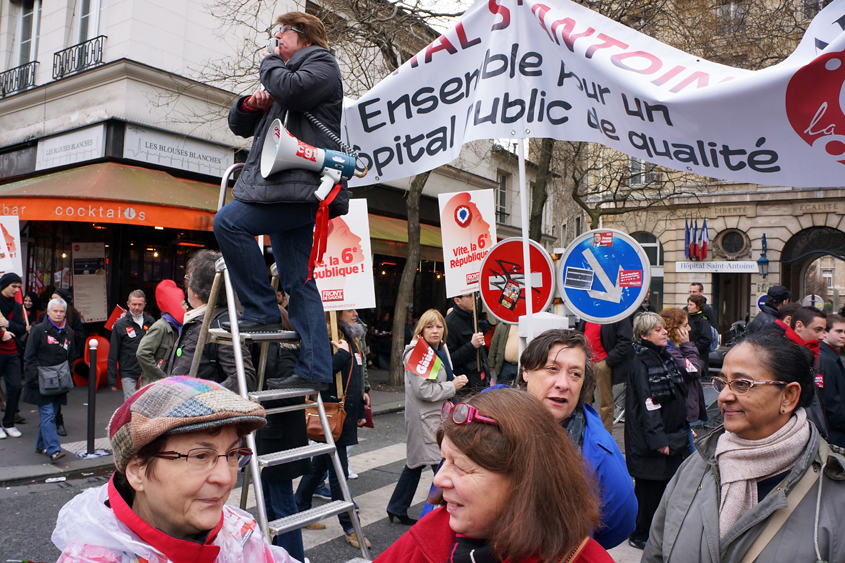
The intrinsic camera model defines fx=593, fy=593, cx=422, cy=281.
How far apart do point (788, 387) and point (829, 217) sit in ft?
89.2

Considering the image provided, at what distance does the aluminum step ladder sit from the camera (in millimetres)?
2645

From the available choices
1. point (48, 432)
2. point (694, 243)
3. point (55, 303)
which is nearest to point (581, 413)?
point (48, 432)

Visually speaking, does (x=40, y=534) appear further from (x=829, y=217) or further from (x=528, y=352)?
(x=829, y=217)

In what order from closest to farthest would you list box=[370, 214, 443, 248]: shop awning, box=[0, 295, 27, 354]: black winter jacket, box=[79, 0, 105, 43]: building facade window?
box=[0, 295, 27, 354]: black winter jacket → box=[79, 0, 105, 43]: building facade window → box=[370, 214, 443, 248]: shop awning

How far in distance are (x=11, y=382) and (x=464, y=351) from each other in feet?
19.3

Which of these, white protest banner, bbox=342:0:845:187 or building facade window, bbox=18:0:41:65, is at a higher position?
building facade window, bbox=18:0:41:65

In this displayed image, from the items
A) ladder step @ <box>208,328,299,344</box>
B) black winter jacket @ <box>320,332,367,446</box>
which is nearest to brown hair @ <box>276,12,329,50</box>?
ladder step @ <box>208,328,299,344</box>

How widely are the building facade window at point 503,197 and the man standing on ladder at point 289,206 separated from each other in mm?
20828

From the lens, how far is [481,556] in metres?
1.50

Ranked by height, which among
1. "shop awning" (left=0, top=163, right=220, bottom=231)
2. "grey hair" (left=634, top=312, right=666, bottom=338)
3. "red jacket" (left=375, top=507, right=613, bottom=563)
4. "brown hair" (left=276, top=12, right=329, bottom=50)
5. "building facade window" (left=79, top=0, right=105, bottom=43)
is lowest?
"red jacket" (left=375, top=507, right=613, bottom=563)

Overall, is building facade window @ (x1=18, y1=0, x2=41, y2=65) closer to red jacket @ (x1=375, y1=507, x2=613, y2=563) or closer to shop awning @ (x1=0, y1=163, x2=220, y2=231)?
shop awning @ (x1=0, y1=163, x2=220, y2=231)

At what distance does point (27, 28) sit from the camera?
14281 mm

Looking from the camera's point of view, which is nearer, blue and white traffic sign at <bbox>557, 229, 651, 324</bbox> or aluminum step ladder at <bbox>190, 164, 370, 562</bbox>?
aluminum step ladder at <bbox>190, 164, 370, 562</bbox>

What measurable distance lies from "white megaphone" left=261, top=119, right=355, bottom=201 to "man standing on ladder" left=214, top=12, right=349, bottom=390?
0.07m
